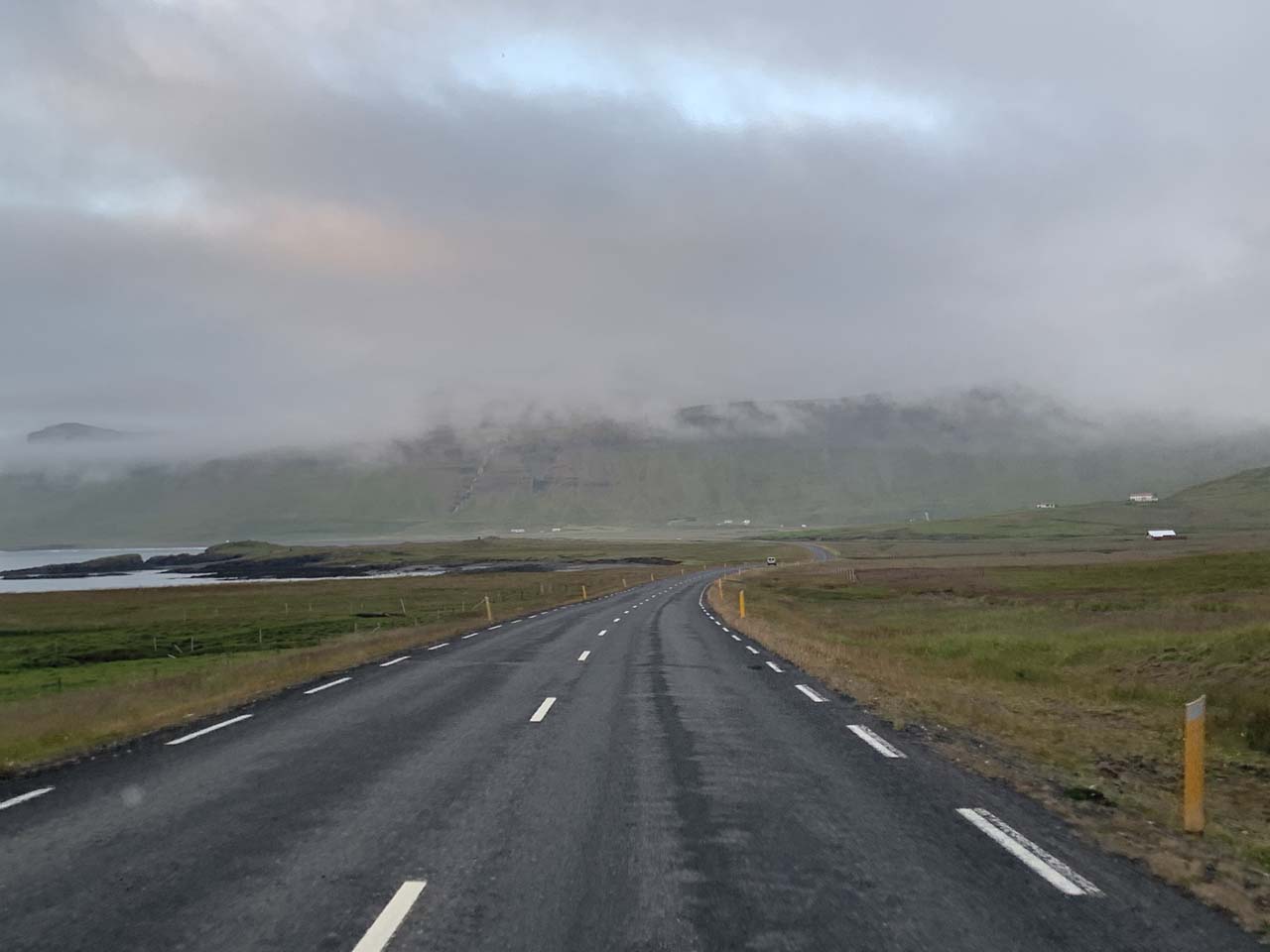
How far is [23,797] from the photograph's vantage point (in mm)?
9133

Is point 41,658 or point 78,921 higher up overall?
point 78,921

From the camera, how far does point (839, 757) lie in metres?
10.8

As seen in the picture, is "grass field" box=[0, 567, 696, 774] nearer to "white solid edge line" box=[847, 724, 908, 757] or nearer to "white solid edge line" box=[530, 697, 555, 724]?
"white solid edge line" box=[530, 697, 555, 724]

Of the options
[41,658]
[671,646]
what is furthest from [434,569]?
[671,646]

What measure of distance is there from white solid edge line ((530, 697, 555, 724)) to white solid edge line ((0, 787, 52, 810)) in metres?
6.26

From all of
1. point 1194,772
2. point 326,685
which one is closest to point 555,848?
point 1194,772

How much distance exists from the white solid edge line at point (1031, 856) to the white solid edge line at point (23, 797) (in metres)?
9.44

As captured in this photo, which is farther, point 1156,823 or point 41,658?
point 41,658

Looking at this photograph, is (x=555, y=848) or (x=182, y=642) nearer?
(x=555, y=848)

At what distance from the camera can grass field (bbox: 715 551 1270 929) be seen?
803cm

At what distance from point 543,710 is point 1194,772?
9.46m

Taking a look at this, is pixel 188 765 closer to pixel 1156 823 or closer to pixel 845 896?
pixel 845 896

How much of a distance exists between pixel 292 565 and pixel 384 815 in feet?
565

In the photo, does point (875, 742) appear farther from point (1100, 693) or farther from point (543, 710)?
point (1100, 693)
